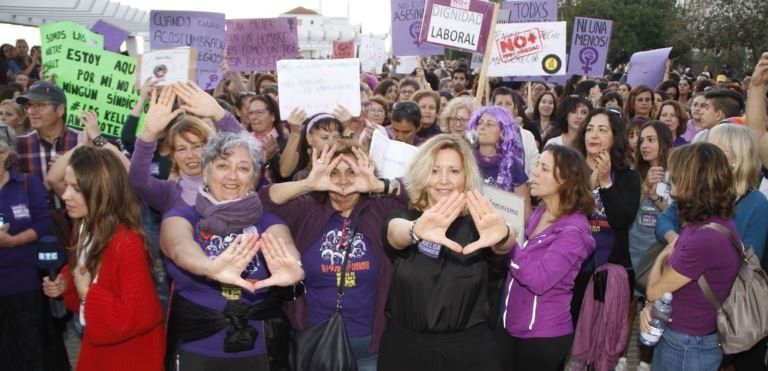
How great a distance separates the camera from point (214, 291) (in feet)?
11.6

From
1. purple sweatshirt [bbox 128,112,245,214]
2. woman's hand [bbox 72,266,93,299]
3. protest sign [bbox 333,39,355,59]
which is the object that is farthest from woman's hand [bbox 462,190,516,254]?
protest sign [bbox 333,39,355,59]

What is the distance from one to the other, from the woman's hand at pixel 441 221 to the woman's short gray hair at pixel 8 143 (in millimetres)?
2992

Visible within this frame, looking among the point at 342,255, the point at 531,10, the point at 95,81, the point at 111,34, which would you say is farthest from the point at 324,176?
the point at 531,10

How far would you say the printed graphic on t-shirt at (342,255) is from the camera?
12.7ft

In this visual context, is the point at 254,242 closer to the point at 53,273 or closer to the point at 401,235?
the point at 401,235

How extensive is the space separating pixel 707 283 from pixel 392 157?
6.49ft

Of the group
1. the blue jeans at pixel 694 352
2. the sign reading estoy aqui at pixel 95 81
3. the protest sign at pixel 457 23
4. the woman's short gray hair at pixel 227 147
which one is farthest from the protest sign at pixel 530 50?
the woman's short gray hair at pixel 227 147

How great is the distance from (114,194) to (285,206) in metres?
0.90

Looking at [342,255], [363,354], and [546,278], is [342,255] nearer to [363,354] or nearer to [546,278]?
[363,354]

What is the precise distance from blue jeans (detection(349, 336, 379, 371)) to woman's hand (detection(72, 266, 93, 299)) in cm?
143

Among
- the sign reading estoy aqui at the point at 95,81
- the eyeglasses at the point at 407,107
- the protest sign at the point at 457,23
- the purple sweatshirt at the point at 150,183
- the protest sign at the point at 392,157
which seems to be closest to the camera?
the purple sweatshirt at the point at 150,183

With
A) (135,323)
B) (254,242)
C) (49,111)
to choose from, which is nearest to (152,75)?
(49,111)

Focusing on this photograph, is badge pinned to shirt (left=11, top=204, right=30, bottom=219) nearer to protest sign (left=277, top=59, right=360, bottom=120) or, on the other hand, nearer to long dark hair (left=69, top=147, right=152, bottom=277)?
long dark hair (left=69, top=147, right=152, bottom=277)

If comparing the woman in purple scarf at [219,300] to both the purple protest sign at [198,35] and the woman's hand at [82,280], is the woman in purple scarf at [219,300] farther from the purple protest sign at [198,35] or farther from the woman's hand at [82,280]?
the purple protest sign at [198,35]
